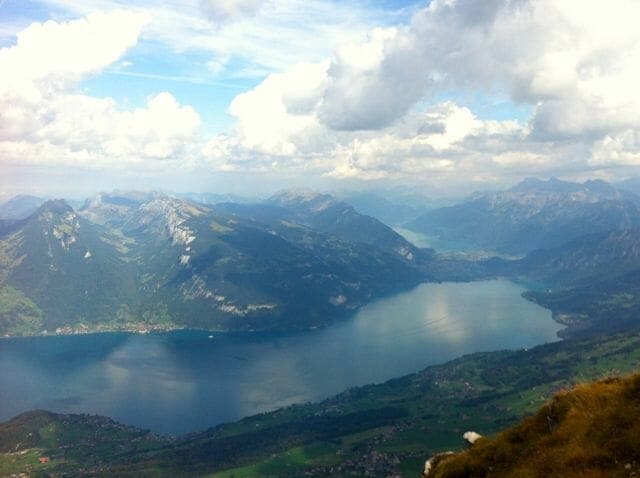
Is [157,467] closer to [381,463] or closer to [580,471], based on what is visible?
[381,463]

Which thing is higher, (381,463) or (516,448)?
(516,448)

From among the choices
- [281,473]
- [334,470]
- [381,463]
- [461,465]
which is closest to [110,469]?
[281,473]

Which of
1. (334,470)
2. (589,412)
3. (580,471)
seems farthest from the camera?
(334,470)

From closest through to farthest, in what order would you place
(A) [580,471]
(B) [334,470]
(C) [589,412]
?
1. (A) [580,471]
2. (C) [589,412]
3. (B) [334,470]

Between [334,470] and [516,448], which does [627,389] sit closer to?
[516,448]

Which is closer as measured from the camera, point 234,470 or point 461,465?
point 461,465

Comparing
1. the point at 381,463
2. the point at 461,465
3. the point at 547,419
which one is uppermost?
the point at 547,419
